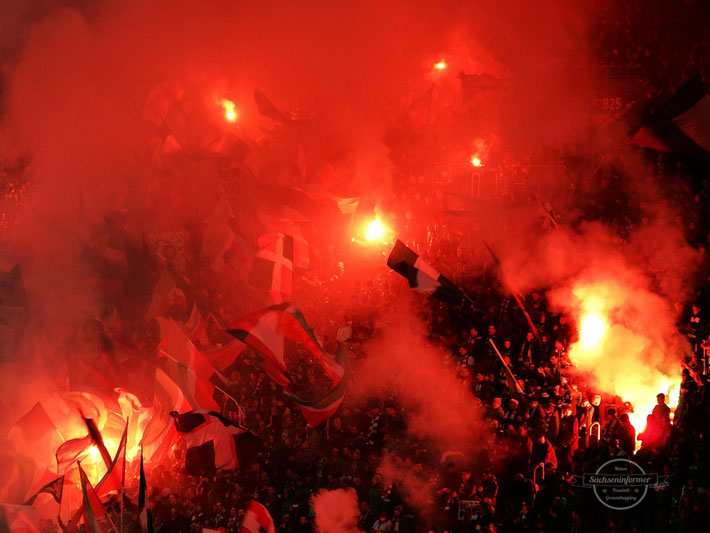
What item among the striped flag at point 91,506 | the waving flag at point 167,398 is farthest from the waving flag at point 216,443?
the striped flag at point 91,506

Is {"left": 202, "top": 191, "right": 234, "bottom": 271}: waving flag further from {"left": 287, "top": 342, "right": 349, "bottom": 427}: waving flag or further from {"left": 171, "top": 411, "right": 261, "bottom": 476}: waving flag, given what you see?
{"left": 287, "top": 342, "right": 349, "bottom": 427}: waving flag

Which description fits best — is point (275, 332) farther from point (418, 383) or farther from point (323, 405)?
point (418, 383)

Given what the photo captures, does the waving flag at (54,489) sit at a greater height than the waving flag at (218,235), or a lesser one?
lesser

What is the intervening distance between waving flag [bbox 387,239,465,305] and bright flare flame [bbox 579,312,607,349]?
1.29 m

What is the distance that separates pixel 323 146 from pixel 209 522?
5494 mm

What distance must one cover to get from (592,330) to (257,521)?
3887 millimetres

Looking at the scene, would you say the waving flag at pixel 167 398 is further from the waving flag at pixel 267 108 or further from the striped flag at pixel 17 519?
the waving flag at pixel 267 108

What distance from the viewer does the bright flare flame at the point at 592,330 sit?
10703mm

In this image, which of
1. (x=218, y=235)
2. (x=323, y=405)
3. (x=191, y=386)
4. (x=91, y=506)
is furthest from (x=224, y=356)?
(x=91, y=506)

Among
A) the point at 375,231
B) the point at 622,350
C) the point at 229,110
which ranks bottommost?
the point at 622,350

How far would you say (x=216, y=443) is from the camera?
1144cm

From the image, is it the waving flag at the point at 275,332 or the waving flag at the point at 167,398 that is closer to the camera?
the waving flag at the point at 275,332

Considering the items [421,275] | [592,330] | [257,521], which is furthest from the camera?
[421,275]

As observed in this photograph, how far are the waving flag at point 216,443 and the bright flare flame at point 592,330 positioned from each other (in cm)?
365
